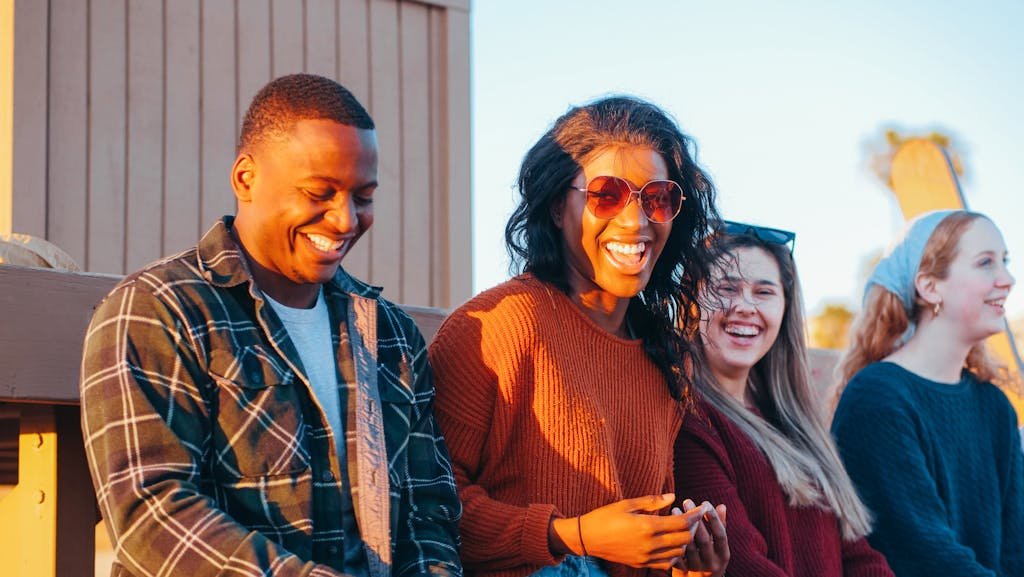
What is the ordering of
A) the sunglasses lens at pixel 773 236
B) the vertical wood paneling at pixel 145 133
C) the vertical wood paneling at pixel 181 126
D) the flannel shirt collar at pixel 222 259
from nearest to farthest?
the flannel shirt collar at pixel 222 259 < the sunglasses lens at pixel 773 236 < the vertical wood paneling at pixel 145 133 < the vertical wood paneling at pixel 181 126

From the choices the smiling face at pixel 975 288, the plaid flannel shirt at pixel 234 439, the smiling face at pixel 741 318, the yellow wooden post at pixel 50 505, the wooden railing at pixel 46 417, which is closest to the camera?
the plaid flannel shirt at pixel 234 439

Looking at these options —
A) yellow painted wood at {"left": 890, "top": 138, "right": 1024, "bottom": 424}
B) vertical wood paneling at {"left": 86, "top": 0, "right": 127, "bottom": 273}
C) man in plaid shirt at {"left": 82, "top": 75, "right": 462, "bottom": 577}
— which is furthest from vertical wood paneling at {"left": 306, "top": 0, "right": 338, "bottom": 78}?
yellow painted wood at {"left": 890, "top": 138, "right": 1024, "bottom": 424}

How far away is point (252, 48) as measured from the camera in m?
5.04

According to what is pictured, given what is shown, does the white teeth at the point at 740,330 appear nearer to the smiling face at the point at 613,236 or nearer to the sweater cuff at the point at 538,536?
the smiling face at the point at 613,236

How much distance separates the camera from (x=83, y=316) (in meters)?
3.02

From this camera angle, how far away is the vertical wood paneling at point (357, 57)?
17.2 feet

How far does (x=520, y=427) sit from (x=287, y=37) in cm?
251

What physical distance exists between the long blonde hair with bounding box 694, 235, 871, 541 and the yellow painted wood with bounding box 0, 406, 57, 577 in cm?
178

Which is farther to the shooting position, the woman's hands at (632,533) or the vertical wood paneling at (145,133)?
the vertical wood paneling at (145,133)

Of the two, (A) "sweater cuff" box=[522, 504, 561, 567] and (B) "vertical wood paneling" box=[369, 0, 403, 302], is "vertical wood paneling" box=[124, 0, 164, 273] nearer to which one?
(B) "vertical wood paneling" box=[369, 0, 403, 302]

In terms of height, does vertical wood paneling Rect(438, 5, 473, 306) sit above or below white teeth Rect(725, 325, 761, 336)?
above

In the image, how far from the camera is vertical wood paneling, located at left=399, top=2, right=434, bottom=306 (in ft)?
17.6

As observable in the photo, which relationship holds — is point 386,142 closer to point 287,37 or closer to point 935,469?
point 287,37

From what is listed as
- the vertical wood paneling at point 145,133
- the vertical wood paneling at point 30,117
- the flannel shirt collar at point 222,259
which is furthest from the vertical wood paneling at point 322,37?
the flannel shirt collar at point 222,259
